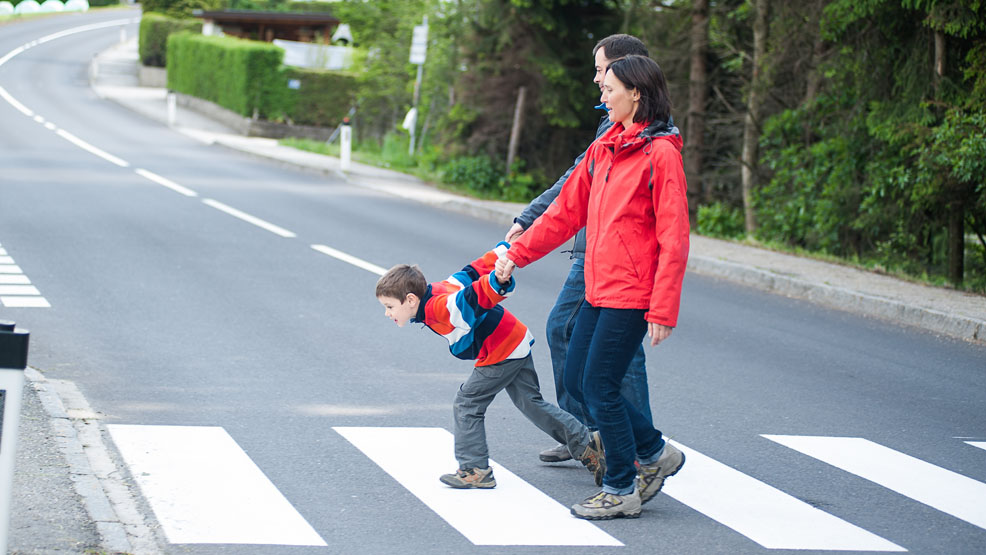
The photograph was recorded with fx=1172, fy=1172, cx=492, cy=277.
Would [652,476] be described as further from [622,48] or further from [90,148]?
[90,148]

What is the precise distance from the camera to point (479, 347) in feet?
17.4

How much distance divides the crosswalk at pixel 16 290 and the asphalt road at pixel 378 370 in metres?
0.14

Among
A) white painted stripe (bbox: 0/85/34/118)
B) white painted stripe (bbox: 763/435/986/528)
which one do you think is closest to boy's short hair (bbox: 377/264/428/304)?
white painted stripe (bbox: 763/435/986/528)

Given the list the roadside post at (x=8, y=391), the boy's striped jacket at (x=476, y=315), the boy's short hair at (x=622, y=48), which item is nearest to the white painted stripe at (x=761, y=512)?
the boy's striped jacket at (x=476, y=315)

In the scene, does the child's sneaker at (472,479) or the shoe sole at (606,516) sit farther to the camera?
the child's sneaker at (472,479)

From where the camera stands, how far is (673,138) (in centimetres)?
492

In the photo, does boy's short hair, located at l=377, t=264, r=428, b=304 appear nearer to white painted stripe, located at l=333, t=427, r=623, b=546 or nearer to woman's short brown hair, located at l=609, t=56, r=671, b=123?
white painted stripe, located at l=333, t=427, r=623, b=546

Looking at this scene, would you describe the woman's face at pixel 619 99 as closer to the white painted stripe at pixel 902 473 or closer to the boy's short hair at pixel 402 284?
the boy's short hair at pixel 402 284

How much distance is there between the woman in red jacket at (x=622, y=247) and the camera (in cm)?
477

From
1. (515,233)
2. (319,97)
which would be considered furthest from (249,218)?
(319,97)

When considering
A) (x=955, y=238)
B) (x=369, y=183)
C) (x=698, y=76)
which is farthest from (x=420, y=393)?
(x=369, y=183)

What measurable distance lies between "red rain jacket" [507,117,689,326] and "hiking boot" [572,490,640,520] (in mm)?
906

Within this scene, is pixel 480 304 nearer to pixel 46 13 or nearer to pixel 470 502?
pixel 470 502

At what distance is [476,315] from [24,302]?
613 cm
